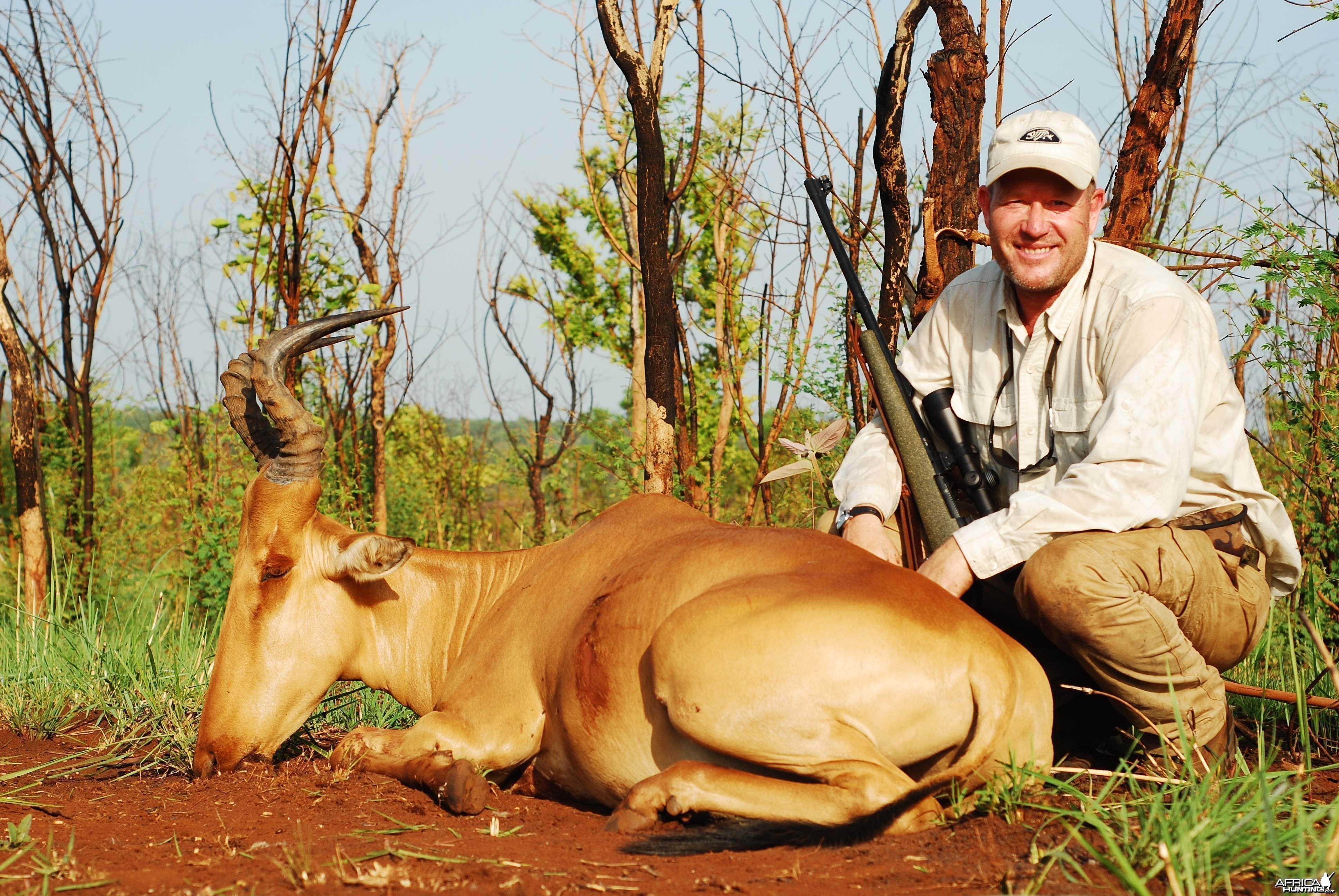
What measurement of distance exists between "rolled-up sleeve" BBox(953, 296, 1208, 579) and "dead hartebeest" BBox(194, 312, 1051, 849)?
0.43 meters

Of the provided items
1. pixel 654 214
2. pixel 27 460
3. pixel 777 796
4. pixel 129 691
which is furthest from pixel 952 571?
pixel 27 460

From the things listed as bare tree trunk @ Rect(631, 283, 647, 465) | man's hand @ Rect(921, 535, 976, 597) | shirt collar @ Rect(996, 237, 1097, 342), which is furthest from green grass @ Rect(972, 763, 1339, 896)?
bare tree trunk @ Rect(631, 283, 647, 465)

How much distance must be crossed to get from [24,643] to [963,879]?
209 inches

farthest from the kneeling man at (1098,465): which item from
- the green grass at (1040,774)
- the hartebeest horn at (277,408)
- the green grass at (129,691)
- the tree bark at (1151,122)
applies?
the green grass at (129,691)

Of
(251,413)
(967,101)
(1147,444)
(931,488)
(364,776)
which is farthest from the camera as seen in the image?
(967,101)

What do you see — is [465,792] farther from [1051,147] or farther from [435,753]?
[1051,147]


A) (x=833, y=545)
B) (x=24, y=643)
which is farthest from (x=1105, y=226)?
(x=24, y=643)

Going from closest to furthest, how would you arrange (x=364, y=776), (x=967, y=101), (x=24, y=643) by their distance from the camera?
(x=364, y=776)
(x=967, y=101)
(x=24, y=643)

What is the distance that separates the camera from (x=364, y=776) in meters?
4.14

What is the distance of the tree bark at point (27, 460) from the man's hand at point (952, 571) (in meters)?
5.71

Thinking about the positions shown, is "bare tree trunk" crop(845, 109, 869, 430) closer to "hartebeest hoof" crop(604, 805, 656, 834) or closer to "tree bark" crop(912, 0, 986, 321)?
"tree bark" crop(912, 0, 986, 321)

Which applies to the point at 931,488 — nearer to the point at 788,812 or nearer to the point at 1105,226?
the point at 788,812

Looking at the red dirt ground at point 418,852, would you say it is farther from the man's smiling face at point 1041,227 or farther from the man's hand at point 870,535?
the man's smiling face at point 1041,227

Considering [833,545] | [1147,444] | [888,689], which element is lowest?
[888,689]
